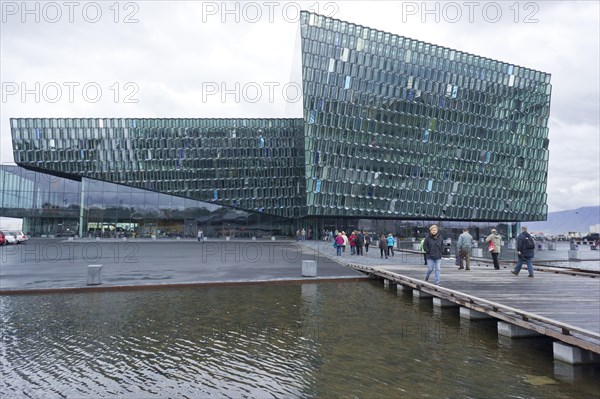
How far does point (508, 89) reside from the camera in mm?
78750

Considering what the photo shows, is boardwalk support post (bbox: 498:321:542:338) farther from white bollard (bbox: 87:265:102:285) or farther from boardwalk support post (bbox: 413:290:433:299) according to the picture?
white bollard (bbox: 87:265:102:285)

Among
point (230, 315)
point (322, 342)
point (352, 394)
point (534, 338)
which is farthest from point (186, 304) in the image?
point (534, 338)

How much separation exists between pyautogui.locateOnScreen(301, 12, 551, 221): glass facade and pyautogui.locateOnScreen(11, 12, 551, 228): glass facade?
0.18 meters

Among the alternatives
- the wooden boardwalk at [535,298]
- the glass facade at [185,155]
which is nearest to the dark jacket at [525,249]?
the wooden boardwalk at [535,298]

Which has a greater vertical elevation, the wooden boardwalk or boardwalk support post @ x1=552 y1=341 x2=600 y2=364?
the wooden boardwalk

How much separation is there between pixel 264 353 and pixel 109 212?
2840 inches

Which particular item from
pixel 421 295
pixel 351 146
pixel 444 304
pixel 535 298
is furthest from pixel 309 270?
pixel 351 146

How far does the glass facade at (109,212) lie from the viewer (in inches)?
2886

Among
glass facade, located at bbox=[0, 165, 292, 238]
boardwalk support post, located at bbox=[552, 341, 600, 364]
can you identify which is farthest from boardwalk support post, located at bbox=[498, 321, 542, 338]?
glass facade, located at bbox=[0, 165, 292, 238]

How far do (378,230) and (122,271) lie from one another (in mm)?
59292

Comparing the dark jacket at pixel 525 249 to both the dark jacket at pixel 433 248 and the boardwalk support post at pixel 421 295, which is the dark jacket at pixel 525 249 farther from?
the boardwalk support post at pixel 421 295

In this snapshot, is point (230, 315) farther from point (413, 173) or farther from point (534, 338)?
point (413, 173)

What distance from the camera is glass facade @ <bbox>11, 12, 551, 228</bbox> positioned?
220 ft

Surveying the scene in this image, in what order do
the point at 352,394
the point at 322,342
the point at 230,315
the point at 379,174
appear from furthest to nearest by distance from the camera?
the point at 379,174 → the point at 230,315 → the point at 322,342 → the point at 352,394
